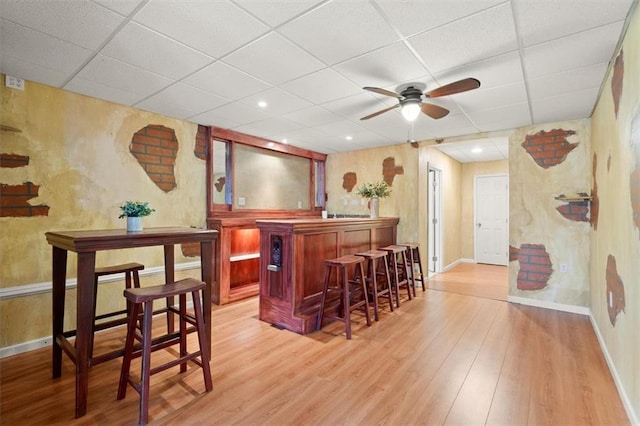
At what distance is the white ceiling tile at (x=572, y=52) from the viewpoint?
1.95 metres

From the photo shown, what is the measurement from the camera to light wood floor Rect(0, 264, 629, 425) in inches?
72.1

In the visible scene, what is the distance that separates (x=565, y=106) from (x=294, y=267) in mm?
3322

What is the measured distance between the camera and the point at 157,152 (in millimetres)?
3555

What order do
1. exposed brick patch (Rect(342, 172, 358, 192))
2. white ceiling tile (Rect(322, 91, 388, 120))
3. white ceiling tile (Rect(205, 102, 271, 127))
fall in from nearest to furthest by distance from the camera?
white ceiling tile (Rect(322, 91, 388, 120)) → white ceiling tile (Rect(205, 102, 271, 127)) → exposed brick patch (Rect(342, 172, 358, 192))

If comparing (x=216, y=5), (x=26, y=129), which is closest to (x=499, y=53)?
(x=216, y=5)

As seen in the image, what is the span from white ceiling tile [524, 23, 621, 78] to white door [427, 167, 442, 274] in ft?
11.0

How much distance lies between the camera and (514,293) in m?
4.08

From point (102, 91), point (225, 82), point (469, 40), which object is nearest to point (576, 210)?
point (469, 40)

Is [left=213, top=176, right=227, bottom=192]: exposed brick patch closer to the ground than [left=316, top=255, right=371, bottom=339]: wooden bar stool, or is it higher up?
higher up

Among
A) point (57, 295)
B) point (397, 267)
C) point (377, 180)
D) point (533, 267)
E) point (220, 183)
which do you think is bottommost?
point (397, 267)

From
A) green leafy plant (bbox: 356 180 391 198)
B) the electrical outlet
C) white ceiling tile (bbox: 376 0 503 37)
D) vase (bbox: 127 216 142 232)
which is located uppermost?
white ceiling tile (bbox: 376 0 503 37)

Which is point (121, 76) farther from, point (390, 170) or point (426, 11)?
point (390, 170)

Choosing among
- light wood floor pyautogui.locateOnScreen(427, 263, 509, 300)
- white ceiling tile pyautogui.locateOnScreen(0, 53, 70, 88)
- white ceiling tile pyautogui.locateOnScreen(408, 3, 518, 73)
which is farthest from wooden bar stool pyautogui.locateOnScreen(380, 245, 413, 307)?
white ceiling tile pyautogui.locateOnScreen(0, 53, 70, 88)

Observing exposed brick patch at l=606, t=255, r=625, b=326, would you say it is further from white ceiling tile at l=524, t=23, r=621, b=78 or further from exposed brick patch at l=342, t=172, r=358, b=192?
exposed brick patch at l=342, t=172, r=358, b=192
